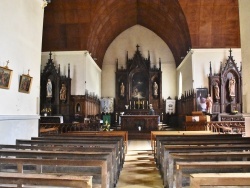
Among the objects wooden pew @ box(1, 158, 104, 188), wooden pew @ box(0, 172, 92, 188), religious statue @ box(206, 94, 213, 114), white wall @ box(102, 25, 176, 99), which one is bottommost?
wooden pew @ box(1, 158, 104, 188)

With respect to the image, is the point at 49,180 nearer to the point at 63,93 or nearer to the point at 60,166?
the point at 60,166

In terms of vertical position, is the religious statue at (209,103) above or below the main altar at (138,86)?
→ below

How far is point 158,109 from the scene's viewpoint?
23109 mm

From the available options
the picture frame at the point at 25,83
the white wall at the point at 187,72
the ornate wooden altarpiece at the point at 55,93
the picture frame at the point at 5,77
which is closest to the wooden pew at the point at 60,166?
the picture frame at the point at 5,77

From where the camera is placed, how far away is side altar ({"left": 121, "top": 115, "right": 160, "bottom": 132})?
16.3 metres

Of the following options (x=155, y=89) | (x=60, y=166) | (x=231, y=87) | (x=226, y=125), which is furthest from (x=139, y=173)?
(x=155, y=89)

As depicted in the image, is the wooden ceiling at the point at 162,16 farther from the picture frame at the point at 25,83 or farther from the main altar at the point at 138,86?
the picture frame at the point at 25,83

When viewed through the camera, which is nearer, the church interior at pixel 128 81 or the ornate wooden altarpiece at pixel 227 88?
the church interior at pixel 128 81

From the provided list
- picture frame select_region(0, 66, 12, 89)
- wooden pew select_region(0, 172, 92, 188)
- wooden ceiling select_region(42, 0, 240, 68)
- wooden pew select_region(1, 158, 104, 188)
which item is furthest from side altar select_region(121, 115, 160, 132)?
wooden pew select_region(0, 172, 92, 188)

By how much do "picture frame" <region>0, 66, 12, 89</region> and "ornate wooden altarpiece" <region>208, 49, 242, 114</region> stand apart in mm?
13245

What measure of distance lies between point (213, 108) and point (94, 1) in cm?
1049

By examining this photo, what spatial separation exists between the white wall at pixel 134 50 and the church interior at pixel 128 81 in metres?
0.10

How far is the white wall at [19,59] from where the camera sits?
6.86 metres

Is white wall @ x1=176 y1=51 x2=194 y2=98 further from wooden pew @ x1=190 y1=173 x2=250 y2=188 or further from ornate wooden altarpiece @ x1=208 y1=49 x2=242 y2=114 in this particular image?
wooden pew @ x1=190 y1=173 x2=250 y2=188
